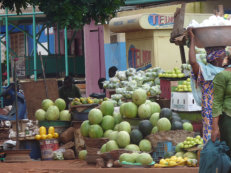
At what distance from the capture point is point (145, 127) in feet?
31.3

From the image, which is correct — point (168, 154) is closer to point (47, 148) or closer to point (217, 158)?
point (217, 158)

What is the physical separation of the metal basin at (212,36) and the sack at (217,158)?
2092 mm

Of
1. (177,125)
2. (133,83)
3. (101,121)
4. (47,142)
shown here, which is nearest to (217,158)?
(177,125)

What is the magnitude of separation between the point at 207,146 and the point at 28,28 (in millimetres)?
24189

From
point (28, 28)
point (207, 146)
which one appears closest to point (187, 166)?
point (207, 146)

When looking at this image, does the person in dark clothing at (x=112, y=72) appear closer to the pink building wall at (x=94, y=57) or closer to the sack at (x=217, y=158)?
the pink building wall at (x=94, y=57)

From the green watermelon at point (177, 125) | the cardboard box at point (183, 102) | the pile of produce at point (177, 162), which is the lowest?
the pile of produce at point (177, 162)

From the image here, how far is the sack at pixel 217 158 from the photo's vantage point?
221 inches

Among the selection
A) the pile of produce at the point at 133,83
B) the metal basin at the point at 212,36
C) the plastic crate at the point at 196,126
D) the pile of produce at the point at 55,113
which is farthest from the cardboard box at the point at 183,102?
the pile of produce at the point at 55,113

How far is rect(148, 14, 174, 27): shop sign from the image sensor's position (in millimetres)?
13980

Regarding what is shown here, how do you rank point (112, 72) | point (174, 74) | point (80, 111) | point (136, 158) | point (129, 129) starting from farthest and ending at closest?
point (112, 72), point (80, 111), point (174, 74), point (129, 129), point (136, 158)

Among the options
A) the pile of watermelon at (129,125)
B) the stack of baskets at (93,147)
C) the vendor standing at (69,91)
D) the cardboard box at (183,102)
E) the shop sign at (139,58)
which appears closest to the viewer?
the pile of watermelon at (129,125)

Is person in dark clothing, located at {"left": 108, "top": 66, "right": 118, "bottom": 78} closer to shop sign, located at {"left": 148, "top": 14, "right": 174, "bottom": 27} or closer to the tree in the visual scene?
shop sign, located at {"left": 148, "top": 14, "right": 174, "bottom": 27}

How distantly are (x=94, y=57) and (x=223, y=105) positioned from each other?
14398 millimetres
